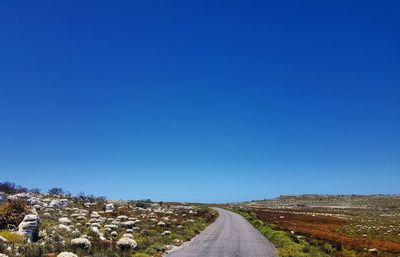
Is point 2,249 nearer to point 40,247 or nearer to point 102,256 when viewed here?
point 40,247

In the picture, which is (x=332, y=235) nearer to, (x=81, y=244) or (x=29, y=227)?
(x=81, y=244)

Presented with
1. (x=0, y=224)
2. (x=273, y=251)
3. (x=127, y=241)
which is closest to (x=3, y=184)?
(x=0, y=224)

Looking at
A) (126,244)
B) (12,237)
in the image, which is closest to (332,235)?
(126,244)

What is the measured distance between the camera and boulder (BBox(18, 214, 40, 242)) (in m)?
29.9

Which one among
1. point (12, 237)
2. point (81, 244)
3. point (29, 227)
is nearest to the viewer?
point (81, 244)

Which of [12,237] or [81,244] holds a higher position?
[12,237]

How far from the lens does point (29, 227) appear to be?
30.5 m

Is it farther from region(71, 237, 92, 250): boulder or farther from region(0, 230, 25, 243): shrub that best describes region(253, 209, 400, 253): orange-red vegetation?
region(0, 230, 25, 243): shrub

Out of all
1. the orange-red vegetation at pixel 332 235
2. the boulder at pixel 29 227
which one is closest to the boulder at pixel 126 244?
the boulder at pixel 29 227

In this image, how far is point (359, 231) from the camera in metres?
71.6

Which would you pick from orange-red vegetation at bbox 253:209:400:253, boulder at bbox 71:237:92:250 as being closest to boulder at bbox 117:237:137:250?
boulder at bbox 71:237:92:250

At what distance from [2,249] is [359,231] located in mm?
61728

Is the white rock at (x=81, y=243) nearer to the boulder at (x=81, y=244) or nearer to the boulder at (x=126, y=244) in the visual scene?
the boulder at (x=81, y=244)

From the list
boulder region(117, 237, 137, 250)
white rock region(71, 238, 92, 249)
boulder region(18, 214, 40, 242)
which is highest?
boulder region(18, 214, 40, 242)
